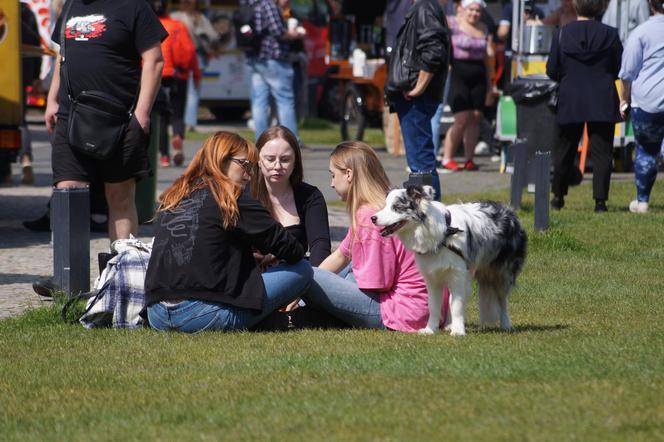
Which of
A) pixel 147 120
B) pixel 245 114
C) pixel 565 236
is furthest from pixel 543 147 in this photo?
pixel 245 114

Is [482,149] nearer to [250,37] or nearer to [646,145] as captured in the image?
[250,37]

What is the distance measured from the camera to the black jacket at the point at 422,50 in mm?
10320

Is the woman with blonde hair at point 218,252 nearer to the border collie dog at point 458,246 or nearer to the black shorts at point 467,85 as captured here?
the border collie dog at point 458,246

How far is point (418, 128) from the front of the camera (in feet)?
34.5

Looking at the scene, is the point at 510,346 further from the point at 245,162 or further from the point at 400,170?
the point at 400,170

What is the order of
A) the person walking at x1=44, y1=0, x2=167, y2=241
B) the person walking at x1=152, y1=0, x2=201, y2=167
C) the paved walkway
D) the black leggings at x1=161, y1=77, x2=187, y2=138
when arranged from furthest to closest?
the black leggings at x1=161, y1=77, x2=187, y2=138, the person walking at x1=152, y1=0, x2=201, y2=167, the paved walkway, the person walking at x1=44, y1=0, x2=167, y2=241

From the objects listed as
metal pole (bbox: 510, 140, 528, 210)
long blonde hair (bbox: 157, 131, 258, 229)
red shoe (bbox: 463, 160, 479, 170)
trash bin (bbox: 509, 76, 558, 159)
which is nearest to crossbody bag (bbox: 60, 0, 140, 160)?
long blonde hair (bbox: 157, 131, 258, 229)

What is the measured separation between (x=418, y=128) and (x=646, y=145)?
2.75m

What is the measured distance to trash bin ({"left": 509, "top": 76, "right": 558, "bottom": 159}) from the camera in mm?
14406

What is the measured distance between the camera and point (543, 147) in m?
14.7

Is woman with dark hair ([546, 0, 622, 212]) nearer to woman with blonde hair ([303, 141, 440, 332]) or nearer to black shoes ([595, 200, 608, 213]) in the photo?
black shoes ([595, 200, 608, 213])

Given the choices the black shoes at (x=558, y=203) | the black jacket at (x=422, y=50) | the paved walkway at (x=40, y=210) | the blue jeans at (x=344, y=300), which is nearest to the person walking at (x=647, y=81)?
the black shoes at (x=558, y=203)

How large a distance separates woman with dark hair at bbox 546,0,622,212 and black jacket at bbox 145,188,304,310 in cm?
609

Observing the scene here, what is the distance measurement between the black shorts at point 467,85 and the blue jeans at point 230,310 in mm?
9917
